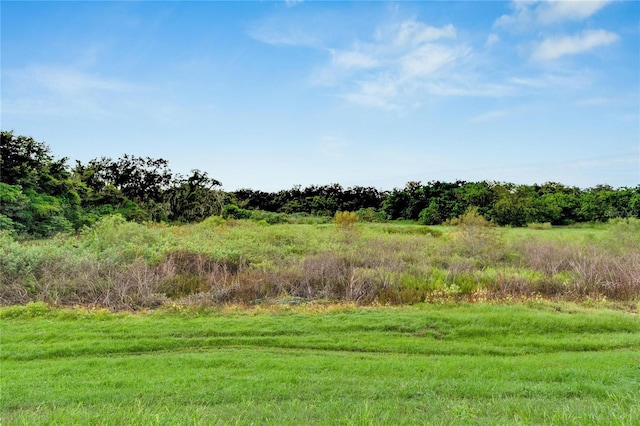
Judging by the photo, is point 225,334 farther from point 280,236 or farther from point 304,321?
point 280,236

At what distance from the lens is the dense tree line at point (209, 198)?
81.0 ft

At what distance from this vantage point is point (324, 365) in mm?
5203

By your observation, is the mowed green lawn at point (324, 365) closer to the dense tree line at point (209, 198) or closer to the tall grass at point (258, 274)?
the tall grass at point (258, 274)

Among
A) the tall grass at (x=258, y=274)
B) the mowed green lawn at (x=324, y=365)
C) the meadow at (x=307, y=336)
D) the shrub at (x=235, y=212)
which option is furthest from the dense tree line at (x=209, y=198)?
the mowed green lawn at (x=324, y=365)

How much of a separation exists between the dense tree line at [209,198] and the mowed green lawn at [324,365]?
19.1 m

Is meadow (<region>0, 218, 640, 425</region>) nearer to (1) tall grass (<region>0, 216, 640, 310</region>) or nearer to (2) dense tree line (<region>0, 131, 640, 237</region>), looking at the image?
(1) tall grass (<region>0, 216, 640, 310</region>)

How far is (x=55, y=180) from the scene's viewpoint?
2453 centimetres

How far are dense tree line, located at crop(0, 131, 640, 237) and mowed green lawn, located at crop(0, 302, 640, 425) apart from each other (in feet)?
62.8

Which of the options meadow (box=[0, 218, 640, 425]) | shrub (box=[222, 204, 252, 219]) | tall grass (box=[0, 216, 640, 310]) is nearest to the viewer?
meadow (box=[0, 218, 640, 425])

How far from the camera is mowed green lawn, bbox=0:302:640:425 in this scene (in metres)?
3.11

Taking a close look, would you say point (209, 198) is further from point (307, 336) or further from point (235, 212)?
point (307, 336)

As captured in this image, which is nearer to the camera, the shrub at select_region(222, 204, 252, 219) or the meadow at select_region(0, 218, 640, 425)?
the meadow at select_region(0, 218, 640, 425)

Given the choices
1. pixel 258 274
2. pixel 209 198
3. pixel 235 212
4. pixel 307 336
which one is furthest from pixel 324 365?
pixel 209 198

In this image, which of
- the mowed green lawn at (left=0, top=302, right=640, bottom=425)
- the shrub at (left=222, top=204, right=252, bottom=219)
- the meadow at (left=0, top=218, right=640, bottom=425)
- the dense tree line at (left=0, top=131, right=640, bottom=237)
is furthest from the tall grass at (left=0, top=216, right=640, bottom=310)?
the shrub at (left=222, top=204, right=252, bottom=219)
